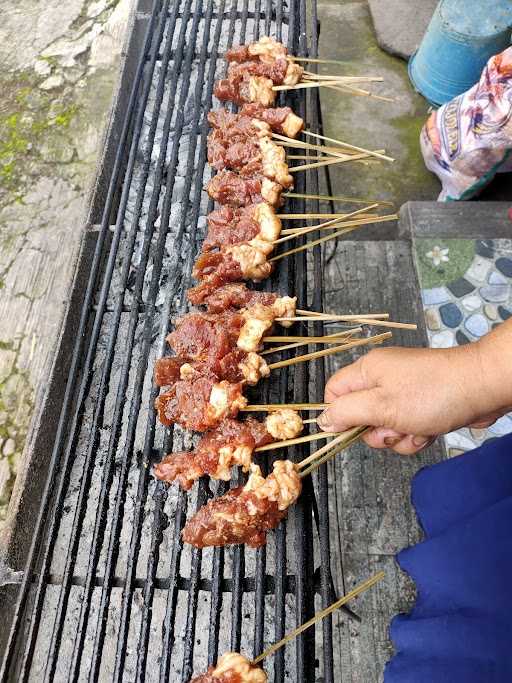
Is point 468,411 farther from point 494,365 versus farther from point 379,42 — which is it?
point 379,42

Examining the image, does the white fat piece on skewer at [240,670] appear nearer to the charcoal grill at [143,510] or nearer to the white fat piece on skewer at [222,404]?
the charcoal grill at [143,510]

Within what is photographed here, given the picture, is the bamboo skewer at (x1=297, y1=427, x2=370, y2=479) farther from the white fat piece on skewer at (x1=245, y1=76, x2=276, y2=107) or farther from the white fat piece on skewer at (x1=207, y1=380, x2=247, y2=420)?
the white fat piece on skewer at (x1=245, y1=76, x2=276, y2=107)

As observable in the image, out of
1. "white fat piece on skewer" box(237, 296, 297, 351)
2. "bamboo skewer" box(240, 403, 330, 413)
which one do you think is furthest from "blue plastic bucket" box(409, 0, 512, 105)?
"bamboo skewer" box(240, 403, 330, 413)

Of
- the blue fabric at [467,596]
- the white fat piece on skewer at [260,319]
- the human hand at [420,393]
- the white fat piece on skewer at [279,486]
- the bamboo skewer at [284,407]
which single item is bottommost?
the blue fabric at [467,596]

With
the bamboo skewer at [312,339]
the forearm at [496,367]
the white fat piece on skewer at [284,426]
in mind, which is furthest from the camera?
the bamboo skewer at [312,339]

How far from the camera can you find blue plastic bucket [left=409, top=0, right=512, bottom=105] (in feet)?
15.2

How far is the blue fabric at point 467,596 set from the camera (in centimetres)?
175

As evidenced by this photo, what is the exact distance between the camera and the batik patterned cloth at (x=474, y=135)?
390 centimetres

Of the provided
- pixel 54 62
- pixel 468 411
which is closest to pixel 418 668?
pixel 468 411

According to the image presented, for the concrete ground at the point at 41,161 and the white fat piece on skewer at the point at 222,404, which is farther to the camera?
the concrete ground at the point at 41,161

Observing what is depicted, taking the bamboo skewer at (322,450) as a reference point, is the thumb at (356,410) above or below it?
above

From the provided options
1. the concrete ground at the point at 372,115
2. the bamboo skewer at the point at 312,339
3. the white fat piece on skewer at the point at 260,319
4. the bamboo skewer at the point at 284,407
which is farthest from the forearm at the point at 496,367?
the concrete ground at the point at 372,115

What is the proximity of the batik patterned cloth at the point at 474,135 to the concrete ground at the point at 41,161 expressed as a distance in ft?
10.2

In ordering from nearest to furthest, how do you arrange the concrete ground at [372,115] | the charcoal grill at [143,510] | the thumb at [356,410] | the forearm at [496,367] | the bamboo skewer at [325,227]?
the forearm at [496,367] < the thumb at [356,410] < the charcoal grill at [143,510] < the bamboo skewer at [325,227] < the concrete ground at [372,115]
